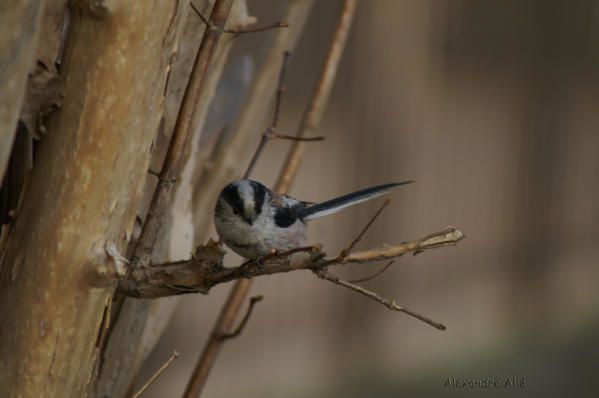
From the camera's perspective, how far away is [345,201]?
1.96 m

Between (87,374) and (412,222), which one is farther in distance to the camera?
(412,222)

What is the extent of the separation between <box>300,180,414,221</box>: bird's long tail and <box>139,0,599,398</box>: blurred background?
1070 millimetres

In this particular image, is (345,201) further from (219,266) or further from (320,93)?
(219,266)

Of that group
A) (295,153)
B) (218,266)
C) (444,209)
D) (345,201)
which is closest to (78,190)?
(218,266)

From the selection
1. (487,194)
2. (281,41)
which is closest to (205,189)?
(281,41)

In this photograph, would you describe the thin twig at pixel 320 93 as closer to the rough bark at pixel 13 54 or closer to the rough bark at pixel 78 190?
the rough bark at pixel 78 190

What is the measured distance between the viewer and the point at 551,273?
3.71m

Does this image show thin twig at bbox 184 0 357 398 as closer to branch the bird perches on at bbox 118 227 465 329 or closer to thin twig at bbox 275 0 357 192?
thin twig at bbox 275 0 357 192

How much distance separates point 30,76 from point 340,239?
2.19m

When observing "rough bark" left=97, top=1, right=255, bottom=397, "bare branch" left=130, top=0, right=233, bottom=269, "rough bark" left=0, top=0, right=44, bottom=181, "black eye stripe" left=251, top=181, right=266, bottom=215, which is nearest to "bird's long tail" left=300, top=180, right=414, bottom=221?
"black eye stripe" left=251, top=181, right=266, bottom=215

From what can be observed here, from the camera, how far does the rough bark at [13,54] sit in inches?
42.2

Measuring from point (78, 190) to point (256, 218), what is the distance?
770 millimetres

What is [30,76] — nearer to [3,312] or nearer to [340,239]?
[3,312]

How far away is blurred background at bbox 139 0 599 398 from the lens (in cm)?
334
